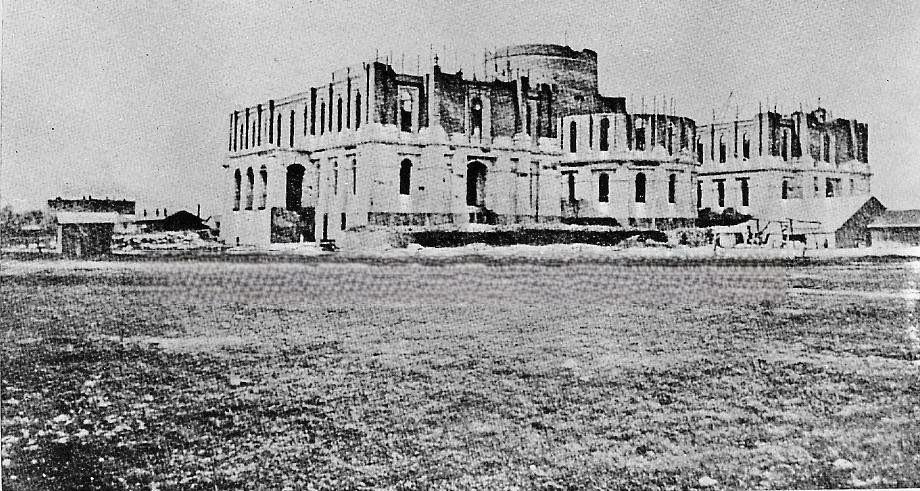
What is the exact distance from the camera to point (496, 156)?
923cm

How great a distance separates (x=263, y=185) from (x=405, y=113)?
3787mm

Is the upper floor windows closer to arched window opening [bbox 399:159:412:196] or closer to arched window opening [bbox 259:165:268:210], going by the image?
arched window opening [bbox 399:159:412:196]

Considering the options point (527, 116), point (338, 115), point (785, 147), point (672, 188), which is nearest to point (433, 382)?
point (338, 115)

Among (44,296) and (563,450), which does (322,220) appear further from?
(563,450)

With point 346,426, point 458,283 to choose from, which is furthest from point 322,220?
point 346,426

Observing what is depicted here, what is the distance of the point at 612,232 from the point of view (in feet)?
Answer: 30.6

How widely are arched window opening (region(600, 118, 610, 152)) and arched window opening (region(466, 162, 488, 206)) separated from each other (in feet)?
9.59

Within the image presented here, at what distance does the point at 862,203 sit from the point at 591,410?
4.16 meters

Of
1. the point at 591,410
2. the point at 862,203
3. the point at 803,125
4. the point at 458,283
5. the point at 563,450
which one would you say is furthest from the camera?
the point at 803,125

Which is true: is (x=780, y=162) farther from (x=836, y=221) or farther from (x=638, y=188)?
(x=836, y=221)

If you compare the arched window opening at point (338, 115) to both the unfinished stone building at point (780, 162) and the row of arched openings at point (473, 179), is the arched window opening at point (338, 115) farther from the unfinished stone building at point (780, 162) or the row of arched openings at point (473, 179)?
the unfinished stone building at point (780, 162)

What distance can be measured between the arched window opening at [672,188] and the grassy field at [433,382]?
8590mm

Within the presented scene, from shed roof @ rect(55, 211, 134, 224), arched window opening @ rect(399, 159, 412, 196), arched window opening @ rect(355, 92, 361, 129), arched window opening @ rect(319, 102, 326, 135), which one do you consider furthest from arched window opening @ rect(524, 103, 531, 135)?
shed roof @ rect(55, 211, 134, 224)

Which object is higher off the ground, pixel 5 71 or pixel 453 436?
pixel 5 71
